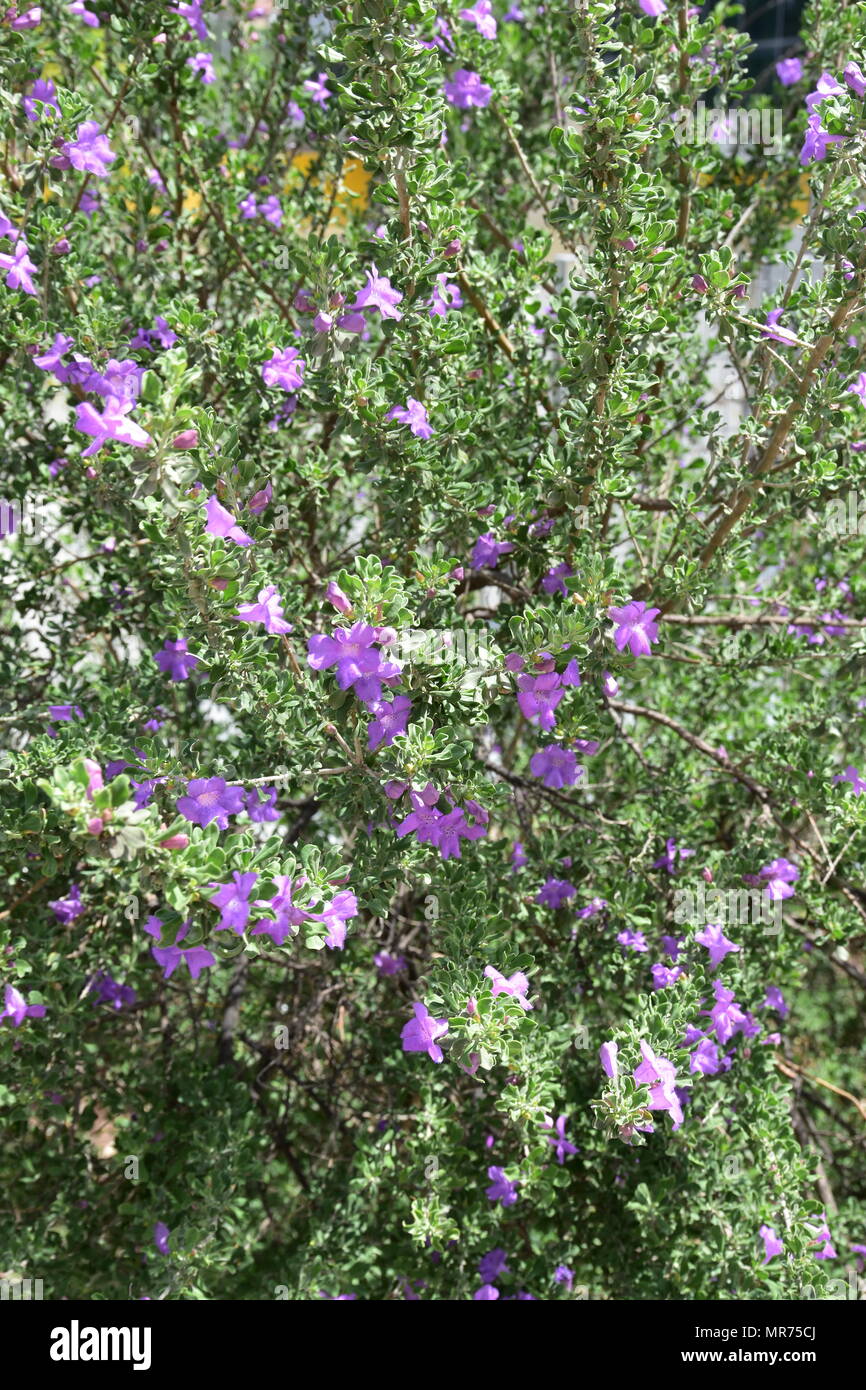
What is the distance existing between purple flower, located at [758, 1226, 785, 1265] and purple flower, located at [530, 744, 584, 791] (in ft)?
3.32

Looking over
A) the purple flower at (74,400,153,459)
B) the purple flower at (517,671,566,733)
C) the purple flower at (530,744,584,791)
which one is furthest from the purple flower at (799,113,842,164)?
the purple flower at (74,400,153,459)

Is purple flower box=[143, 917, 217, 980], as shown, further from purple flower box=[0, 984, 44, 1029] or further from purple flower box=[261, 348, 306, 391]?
purple flower box=[261, 348, 306, 391]

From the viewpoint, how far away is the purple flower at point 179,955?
69.8 inches

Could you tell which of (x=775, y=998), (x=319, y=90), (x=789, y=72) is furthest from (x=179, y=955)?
(x=789, y=72)

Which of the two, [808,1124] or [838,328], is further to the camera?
[808,1124]

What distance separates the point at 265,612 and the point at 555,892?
109 cm

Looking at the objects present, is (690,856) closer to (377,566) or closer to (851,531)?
(851,531)

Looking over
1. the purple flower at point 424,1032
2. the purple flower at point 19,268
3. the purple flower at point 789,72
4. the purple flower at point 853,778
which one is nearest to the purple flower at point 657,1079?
the purple flower at point 424,1032

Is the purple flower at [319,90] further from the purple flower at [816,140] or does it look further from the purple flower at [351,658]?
the purple flower at [351,658]

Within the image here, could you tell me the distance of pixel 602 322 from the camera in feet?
6.57

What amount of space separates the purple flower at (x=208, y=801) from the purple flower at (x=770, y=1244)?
1.42 metres

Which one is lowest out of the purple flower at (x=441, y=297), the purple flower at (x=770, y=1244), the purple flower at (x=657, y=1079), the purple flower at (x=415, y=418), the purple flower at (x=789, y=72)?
the purple flower at (x=770, y=1244)
